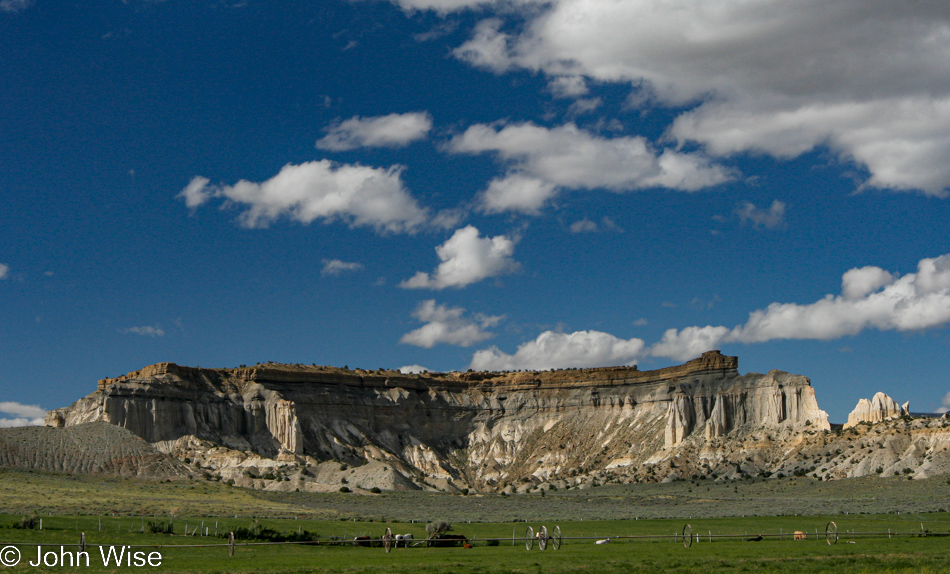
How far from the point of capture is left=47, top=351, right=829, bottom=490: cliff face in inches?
4491

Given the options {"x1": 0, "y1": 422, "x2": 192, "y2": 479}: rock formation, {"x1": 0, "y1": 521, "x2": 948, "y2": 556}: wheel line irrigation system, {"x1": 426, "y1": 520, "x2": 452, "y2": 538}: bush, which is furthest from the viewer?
{"x1": 0, "y1": 422, "x2": 192, "y2": 479}: rock formation

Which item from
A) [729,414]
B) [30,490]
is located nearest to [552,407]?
[729,414]

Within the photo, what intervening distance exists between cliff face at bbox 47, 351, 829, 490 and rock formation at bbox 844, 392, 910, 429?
14.9ft

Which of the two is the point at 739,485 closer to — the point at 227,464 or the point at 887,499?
the point at 887,499

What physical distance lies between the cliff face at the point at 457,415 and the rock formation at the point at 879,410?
455cm

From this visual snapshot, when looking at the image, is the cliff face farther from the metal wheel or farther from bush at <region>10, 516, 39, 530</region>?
the metal wheel

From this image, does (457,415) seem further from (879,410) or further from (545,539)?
(545,539)

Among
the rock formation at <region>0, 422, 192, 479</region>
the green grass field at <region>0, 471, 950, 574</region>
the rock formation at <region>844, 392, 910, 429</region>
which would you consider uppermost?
the rock formation at <region>844, 392, 910, 429</region>

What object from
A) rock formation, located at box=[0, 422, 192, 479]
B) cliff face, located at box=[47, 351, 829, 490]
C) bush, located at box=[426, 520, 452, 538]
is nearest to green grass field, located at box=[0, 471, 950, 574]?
bush, located at box=[426, 520, 452, 538]

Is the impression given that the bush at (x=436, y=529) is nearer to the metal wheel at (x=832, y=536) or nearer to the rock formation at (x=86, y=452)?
the metal wheel at (x=832, y=536)

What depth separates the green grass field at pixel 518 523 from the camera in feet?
116

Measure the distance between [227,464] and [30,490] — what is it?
1192 inches

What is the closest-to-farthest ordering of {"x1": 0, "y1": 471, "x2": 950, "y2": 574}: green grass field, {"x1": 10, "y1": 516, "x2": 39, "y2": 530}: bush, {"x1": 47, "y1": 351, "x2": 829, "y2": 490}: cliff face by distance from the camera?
{"x1": 0, "y1": 471, "x2": 950, "y2": 574}: green grass field
{"x1": 10, "y1": 516, "x2": 39, "y2": 530}: bush
{"x1": 47, "y1": 351, "x2": 829, "y2": 490}: cliff face

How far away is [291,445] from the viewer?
388 ft
